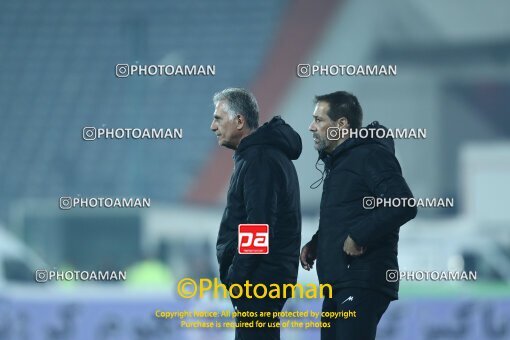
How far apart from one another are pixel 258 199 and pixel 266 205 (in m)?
0.03

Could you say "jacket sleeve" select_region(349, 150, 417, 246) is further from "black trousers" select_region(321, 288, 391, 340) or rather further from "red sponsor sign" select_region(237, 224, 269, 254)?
"red sponsor sign" select_region(237, 224, 269, 254)

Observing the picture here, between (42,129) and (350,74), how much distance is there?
27.5ft

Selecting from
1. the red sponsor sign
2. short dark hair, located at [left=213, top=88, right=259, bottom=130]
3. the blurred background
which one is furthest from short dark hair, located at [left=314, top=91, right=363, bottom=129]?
the blurred background

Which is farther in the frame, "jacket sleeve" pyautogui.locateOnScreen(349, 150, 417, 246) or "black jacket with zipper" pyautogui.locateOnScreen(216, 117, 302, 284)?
"black jacket with zipper" pyautogui.locateOnScreen(216, 117, 302, 284)

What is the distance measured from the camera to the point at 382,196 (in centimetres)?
367

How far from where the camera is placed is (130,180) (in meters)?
12.2

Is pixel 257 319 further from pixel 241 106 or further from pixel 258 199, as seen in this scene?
pixel 241 106

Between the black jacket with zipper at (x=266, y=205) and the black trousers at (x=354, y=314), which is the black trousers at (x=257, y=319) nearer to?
the black jacket with zipper at (x=266, y=205)

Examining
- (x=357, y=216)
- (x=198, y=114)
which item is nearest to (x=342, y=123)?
(x=357, y=216)

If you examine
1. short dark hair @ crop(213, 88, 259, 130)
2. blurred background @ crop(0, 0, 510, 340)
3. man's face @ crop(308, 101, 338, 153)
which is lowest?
man's face @ crop(308, 101, 338, 153)

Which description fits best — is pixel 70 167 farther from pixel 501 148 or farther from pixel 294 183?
pixel 294 183

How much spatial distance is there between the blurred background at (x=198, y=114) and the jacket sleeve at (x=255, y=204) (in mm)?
4215

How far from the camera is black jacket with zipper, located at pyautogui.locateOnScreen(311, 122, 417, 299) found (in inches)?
146

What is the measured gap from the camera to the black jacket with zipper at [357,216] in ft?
12.1
